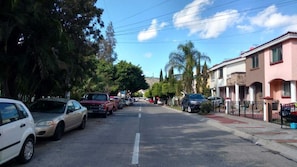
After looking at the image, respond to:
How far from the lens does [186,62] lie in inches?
1714

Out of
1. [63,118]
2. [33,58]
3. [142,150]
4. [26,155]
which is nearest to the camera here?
[26,155]

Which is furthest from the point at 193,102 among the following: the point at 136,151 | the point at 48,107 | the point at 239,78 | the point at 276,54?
the point at 136,151

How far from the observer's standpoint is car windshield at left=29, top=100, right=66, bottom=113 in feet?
43.3

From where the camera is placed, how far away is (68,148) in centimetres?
1034

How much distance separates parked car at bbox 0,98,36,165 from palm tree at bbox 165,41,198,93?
35644 mm

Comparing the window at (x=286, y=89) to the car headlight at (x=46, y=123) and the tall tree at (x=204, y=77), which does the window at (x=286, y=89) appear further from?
the car headlight at (x=46, y=123)

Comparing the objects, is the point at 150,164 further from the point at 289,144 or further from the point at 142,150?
the point at 289,144

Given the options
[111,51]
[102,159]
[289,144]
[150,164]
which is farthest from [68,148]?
[111,51]

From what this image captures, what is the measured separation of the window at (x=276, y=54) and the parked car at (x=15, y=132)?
23.5m

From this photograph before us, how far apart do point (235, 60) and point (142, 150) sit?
1328 inches

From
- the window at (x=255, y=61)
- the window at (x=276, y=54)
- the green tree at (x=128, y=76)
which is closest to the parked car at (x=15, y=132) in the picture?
the window at (x=276, y=54)

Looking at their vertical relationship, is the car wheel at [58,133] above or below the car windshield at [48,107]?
below

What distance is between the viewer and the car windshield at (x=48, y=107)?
13.2 metres

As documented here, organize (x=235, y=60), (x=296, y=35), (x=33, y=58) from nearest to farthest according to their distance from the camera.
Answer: (x=33, y=58), (x=296, y=35), (x=235, y=60)
